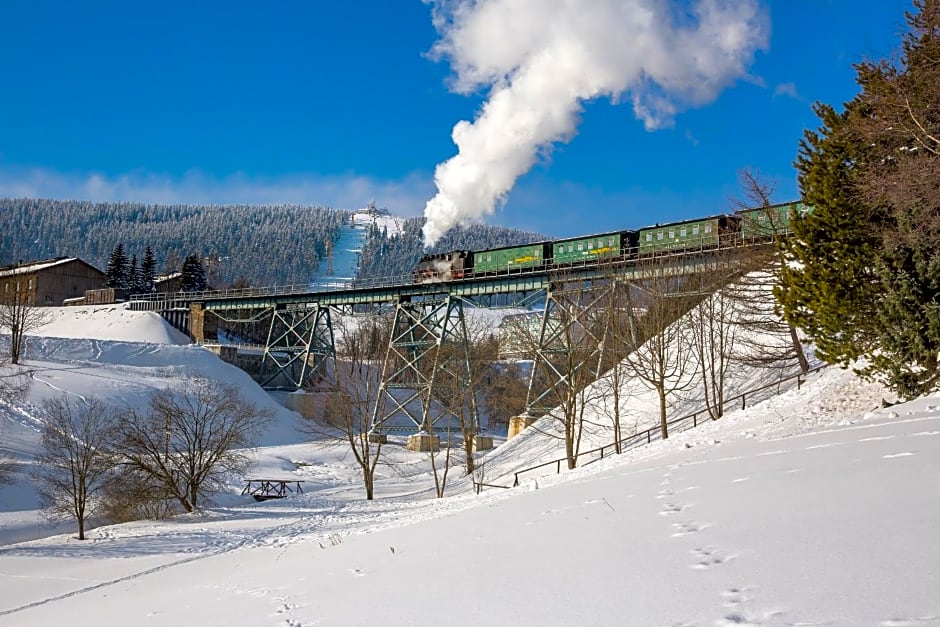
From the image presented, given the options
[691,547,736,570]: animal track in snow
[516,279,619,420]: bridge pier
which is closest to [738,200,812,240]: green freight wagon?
[516,279,619,420]: bridge pier

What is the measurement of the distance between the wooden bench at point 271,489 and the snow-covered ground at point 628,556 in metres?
8.01

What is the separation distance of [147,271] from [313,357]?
143ft

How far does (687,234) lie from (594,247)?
201 inches

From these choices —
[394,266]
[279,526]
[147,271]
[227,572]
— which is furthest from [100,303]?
[394,266]

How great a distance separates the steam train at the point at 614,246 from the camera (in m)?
32.3

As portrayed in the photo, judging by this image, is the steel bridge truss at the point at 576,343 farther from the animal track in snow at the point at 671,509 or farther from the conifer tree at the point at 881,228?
the animal track in snow at the point at 671,509

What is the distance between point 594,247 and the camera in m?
39.4

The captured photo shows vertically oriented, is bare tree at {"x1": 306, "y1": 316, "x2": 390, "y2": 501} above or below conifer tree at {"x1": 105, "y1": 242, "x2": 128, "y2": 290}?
below

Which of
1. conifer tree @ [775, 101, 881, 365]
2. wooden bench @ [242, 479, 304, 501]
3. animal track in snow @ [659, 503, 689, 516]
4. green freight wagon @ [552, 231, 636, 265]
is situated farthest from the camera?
green freight wagon @ [552, 231, 636, 265]

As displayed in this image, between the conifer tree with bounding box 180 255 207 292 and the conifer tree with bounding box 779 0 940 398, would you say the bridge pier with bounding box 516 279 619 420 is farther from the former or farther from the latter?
the conifer tree with bounding box 180 255 207 292

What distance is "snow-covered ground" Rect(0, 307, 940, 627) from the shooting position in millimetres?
4836

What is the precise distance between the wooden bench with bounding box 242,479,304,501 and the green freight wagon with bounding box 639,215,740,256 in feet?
61.9

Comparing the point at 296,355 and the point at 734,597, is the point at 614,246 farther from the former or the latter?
the point at 734,597

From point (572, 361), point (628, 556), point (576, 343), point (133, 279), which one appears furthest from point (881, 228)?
point (133, 279)
